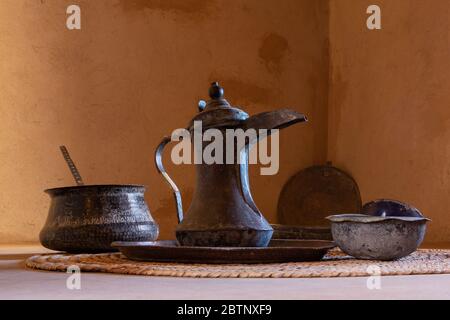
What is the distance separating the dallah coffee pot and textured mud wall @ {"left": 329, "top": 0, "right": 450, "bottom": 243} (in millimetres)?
1938

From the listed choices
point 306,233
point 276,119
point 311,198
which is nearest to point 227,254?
point 276,119

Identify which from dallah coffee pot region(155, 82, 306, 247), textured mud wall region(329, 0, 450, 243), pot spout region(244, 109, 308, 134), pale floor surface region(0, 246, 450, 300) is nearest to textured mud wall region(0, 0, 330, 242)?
textured mud wall region(329, 0, 450, 243)

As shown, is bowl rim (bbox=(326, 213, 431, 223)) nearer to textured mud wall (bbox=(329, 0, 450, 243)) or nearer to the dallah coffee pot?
the dallah coffee pot

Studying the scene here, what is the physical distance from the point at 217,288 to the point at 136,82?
2.90 m

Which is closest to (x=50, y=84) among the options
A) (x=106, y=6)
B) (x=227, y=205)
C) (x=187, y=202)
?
(x=106, y=6)

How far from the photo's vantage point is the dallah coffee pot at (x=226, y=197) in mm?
1519

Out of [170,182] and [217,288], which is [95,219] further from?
[217,288]

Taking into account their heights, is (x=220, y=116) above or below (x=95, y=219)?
above

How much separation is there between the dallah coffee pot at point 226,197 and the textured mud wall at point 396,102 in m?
1.94

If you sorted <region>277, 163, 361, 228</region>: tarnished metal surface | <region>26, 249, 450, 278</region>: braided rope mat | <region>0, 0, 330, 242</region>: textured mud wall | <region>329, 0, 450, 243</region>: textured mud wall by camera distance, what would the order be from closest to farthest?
<region>26, 249, 450, 278</region>: braided rope mat < <region>329, 0, 450, 243</region>: textured mud wall < <region>0, 0, 330, 242</region>: textured mud wall < <region>277, 163, 361, 228</region>: tarnished metal surface

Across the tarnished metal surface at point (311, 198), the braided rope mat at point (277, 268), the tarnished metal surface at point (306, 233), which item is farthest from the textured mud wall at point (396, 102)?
the braided rope mat at point (277, 268)

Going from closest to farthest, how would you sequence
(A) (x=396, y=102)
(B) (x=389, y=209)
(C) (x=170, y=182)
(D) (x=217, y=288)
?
(D) (x=217, y=288)
(C) (x=170, y=182)
(B) (x=389, y=209)
(A) (x=396, y=102)

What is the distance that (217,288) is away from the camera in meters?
1.07

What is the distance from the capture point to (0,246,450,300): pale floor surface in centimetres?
96
